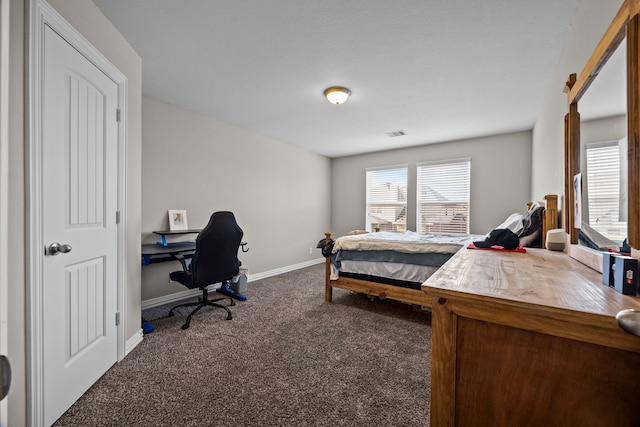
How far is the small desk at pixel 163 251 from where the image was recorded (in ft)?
8.75

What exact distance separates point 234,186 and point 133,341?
8.00 ft

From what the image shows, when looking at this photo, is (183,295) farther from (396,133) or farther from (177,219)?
(396,133)

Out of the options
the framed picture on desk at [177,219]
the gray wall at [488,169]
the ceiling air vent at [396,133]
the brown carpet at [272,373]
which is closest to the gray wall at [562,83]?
the gray wall at [488,169]

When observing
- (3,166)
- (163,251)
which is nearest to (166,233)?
(163,251)

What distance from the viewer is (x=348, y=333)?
96.3 inches

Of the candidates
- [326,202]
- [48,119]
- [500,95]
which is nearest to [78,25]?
[48,119]

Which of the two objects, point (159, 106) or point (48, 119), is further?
point (159, 106)

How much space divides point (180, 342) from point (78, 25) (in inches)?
92.9

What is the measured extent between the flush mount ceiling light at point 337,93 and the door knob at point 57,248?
8.35ft

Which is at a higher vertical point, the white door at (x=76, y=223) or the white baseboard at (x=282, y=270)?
the white door at (x=76, y=223)

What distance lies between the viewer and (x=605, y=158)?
1123mm

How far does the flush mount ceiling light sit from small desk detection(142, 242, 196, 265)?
2304 mm

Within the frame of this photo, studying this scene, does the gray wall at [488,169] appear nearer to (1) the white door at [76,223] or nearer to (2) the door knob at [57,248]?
(1) the white door at [76,223]

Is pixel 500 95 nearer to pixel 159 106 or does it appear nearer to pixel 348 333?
pixel 348 333
